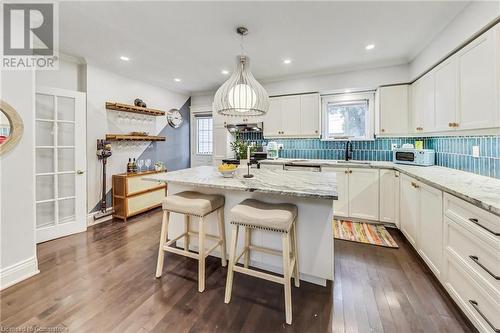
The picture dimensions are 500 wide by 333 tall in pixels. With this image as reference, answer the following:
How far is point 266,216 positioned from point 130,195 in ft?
9.91

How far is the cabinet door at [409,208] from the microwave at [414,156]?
1.36 feet

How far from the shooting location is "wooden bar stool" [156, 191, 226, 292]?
192 centimetres

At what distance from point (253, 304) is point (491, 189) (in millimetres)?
2033

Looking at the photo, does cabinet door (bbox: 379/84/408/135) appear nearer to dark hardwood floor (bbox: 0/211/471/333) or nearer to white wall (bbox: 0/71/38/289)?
dark hardwood floor (bbox: 0/211/471/333)

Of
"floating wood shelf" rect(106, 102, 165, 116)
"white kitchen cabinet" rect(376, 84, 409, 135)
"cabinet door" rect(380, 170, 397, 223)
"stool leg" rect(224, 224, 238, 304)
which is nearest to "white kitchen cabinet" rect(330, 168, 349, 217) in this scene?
"cabinet door" rect(380, 170, 397, 223)

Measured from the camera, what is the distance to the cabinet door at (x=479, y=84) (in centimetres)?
178

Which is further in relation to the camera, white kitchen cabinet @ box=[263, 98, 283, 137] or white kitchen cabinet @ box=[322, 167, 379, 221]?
white kitchen cabinet @ box=[263, 98, 283, 137]

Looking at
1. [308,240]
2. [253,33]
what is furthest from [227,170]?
[253,33]

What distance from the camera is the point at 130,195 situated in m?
3.73

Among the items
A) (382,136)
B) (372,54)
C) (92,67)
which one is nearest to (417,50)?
(372,54)

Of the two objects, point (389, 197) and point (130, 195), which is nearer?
point (389, 197)

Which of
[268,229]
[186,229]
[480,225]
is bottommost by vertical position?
[186,229]

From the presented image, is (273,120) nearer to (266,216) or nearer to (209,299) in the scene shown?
(266,216)

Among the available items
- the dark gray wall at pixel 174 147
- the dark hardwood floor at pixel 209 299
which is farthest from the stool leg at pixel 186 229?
the dark gray wall at pixel 174 147
